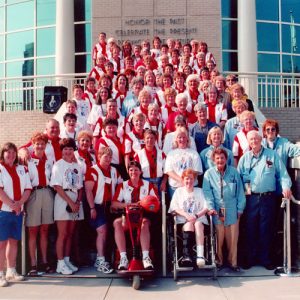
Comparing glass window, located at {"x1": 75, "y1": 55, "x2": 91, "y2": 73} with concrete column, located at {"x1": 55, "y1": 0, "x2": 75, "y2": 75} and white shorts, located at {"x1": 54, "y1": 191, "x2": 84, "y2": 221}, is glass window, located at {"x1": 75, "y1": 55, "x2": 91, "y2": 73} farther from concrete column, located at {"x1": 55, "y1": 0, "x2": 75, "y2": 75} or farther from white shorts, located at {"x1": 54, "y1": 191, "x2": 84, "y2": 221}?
white shorts, located at {"x1": 54, "y1": 191, "x2": 84, "y2": 221}

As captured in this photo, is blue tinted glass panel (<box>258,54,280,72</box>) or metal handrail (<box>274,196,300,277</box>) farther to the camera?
blue tinted glass panel (<box>258,54,280,72</box>)

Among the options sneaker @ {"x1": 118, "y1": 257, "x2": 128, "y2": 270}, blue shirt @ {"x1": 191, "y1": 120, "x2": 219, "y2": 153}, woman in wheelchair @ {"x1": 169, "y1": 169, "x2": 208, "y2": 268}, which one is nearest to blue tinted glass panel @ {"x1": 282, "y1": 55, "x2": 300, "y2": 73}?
blue shirt @ {"x1": 191, "y1": 120, "x2": 219, "y2": 153}

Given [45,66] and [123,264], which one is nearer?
[123,264]

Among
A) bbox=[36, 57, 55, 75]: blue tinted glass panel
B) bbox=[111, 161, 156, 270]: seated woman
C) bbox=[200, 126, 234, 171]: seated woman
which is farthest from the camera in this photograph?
bbox=[36, 57, 55, 75]: blue tinted glass panel

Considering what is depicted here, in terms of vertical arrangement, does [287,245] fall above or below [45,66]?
below

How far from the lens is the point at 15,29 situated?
71.4 feet

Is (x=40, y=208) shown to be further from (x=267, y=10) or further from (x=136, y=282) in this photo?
(x=267, y=10)

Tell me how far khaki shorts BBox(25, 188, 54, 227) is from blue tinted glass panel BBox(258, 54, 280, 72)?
601 inches

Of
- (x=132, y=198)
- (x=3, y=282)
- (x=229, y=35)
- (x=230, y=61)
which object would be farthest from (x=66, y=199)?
(x=229, y=35)

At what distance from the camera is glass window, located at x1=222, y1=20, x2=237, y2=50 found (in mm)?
19250

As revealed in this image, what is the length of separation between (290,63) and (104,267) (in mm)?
16669

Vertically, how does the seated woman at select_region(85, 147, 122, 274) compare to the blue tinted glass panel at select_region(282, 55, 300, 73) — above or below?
below

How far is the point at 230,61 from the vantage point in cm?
Answer: 1925

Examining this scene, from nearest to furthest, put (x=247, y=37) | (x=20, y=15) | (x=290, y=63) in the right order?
1. (x=247, y=37)
2. (x=290, y=63)
3. (x=20, y=15)
